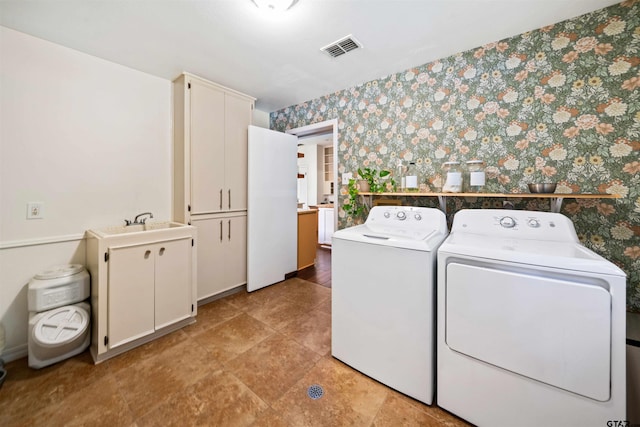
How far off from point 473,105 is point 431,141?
41 centimetres

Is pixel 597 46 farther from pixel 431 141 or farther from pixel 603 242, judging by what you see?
pixel 603 242

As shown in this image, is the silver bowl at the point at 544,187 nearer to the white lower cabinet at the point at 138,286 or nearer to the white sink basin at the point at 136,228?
the white lower cabinet at the point at 138,286

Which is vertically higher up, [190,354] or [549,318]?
[549,318]

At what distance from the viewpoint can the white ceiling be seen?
154cm

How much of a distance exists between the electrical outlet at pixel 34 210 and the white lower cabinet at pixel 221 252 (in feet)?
3.41

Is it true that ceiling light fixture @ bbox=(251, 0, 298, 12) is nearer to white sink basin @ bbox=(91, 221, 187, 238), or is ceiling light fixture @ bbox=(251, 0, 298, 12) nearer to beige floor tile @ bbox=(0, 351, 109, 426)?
white sink basin @ bbox=(91, 221, 187, 238)

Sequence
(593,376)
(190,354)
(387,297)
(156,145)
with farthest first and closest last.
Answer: (156,145) → (190,354) → (387,297) → (593,376)

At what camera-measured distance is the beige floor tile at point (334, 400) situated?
1271mm

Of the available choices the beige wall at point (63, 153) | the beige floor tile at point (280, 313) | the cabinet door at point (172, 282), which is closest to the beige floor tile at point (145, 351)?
the cabinet door at point (172, 282)

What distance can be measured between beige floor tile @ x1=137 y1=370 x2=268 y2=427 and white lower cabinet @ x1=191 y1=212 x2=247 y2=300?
117 centimetres

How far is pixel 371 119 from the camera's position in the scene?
260cm

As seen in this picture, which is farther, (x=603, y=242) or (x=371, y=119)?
(x=371, y=119)

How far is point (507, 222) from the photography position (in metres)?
1.56

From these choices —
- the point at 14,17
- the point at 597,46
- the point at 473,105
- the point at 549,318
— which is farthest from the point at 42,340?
the point at 597,46
